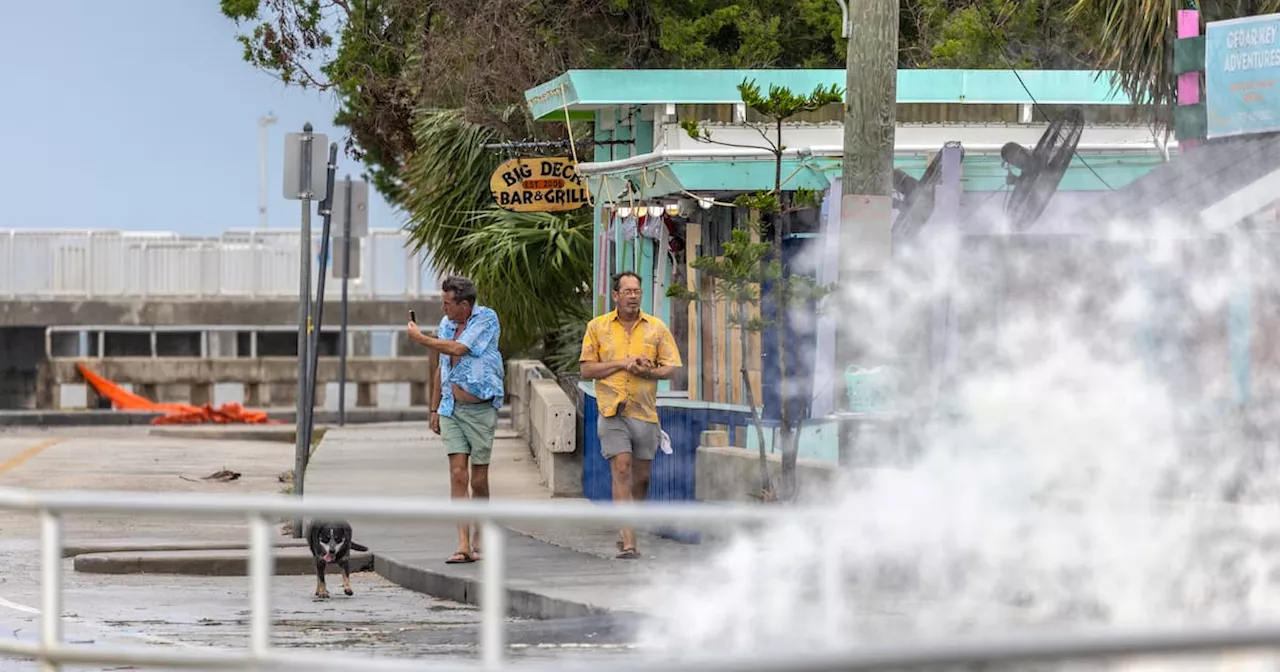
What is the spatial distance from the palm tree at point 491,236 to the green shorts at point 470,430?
8970 mm

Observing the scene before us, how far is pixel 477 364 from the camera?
1184 cm

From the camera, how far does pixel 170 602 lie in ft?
34.2

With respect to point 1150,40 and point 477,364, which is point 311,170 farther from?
point 1150,40

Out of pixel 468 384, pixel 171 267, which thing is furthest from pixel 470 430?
pixel 171 267

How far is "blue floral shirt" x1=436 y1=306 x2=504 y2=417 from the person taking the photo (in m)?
11.8

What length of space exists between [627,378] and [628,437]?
0.32m

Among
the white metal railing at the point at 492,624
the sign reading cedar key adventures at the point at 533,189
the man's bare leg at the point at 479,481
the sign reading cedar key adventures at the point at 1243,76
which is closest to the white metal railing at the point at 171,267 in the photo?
the sign reading cedar key adventures at the point at 533,189

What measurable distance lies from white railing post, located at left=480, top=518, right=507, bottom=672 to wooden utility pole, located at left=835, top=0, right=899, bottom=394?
17.1 ft

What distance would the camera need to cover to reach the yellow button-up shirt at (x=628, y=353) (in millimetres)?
11812

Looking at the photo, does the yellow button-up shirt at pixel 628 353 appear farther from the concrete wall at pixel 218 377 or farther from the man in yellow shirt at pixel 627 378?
the concrete wall at pixel 218 377

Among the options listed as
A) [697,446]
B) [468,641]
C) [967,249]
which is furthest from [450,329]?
[468,641]

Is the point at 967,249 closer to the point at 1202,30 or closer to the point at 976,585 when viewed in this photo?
the point at 1202,30

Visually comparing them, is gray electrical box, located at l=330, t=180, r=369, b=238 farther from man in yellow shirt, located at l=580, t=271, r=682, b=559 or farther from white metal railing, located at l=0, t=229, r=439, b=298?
white metal railing, located at l=0, t=229, r=439, b=298

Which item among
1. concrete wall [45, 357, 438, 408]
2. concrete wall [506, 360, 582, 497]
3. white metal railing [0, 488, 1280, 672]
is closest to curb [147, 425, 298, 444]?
concrete wall [506, 360, 582, 497]
